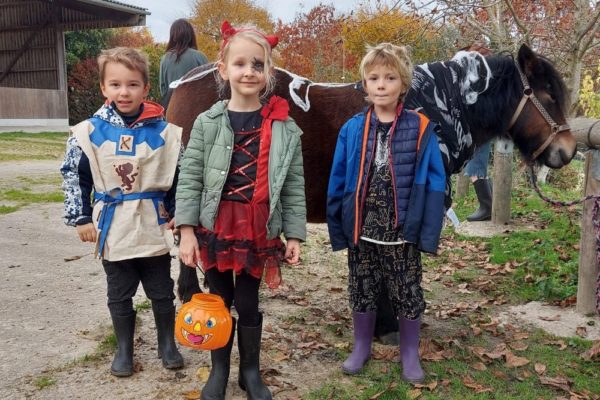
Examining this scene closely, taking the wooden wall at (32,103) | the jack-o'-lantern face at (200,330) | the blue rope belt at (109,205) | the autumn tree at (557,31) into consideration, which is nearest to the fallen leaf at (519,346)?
the jack-o'-lantern face at (200,330)

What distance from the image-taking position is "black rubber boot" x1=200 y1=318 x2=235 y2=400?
2553 mm

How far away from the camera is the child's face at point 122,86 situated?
2.64m

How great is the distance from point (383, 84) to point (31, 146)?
13023mm

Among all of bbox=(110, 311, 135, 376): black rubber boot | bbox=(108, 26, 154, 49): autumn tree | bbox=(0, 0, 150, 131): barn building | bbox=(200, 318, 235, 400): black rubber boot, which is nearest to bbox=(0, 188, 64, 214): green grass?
bbox=(110, 311, 135, 376): black rubber boot

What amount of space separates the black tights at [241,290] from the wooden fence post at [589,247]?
2512mm

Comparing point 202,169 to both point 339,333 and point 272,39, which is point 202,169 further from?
point 339,333

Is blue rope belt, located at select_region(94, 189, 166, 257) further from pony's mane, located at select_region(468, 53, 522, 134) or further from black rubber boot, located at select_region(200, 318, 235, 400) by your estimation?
pony's mane, located at select_region(468, 53, 522, 134)

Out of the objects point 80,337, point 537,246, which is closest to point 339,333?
point 80,337

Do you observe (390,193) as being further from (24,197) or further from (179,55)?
(24,197)

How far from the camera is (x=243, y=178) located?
243cm

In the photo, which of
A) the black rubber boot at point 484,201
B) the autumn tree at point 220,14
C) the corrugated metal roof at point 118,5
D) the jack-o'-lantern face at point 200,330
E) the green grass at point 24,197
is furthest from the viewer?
the autumn tree at point 220,14

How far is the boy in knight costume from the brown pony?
0.65m

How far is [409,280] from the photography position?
2840 millimetres

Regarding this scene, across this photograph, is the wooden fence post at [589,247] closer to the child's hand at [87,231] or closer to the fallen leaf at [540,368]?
the fallen leaf at [540,368]
